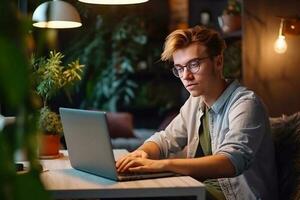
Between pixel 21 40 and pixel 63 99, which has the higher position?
pixel 21 40

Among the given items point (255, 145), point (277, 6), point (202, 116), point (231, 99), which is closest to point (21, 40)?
point (255, 145)

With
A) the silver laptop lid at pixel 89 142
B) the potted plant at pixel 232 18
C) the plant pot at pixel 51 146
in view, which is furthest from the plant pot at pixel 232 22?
the silver laptop lid at pixel 89 142

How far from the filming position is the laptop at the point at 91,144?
1.58 meters

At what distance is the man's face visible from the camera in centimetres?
210

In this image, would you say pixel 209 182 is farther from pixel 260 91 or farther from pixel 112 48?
pixel 112 48

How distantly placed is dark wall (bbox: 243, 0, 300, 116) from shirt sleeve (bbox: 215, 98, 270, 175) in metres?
1.52

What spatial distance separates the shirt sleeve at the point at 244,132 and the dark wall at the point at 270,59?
152cm

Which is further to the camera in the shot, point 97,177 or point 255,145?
point 255,145

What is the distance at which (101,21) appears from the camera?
6406mm

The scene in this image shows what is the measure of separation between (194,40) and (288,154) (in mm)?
591

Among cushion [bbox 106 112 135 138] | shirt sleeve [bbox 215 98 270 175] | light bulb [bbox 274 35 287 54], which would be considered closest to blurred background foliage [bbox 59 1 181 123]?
cushion [bbox 106 112 135 138]

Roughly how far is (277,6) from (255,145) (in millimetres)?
1820

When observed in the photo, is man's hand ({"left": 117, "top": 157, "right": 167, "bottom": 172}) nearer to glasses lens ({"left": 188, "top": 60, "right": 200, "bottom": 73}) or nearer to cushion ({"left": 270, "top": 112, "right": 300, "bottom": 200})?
glasses lens ({"left": 188, "top": 60, "right": 200, "bottom": 73})

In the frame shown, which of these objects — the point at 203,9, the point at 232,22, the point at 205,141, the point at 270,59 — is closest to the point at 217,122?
the point at 205,141
